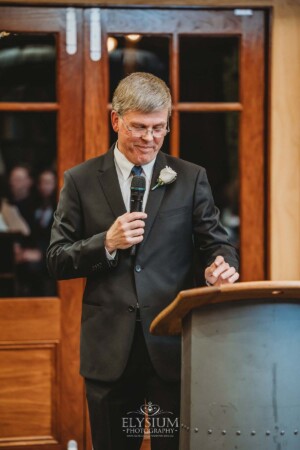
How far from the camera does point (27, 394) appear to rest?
365cm

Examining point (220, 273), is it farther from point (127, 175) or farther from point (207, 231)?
point (127, 175)

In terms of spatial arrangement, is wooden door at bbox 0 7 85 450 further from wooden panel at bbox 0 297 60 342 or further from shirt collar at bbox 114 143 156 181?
shirt collar at bbox 114 143 156 181

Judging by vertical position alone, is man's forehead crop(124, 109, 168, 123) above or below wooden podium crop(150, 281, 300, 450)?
above

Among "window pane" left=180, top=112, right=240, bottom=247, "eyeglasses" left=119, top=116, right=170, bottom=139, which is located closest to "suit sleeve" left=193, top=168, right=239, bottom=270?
"eyeglasses" left=119, top=116, right=170, bottom=139

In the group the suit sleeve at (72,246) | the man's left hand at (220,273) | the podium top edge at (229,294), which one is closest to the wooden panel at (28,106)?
the suit sleeve at (72,246)

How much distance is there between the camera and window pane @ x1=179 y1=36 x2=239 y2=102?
3646 mm

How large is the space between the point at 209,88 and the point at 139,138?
130 cm

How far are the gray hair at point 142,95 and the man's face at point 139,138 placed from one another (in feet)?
0.06

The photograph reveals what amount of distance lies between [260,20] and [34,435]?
213cm

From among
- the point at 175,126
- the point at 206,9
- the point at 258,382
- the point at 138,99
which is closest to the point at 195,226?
the point at 138,99

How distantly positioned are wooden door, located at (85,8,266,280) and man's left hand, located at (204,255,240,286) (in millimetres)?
1380

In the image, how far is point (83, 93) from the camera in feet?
11.8

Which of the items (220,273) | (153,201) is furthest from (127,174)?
(220,273)

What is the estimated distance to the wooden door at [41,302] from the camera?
3.61 metres
